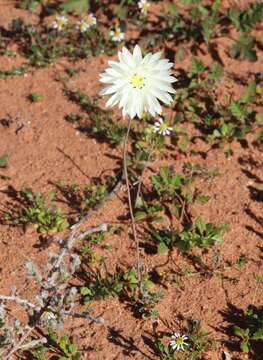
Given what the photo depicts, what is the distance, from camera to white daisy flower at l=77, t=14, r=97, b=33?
5573 millimetres

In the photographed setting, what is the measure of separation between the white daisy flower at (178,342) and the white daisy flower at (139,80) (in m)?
1.49

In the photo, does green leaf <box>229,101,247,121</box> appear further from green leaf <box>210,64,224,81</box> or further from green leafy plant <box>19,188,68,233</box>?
green leafy plant <box>19,188,68,233</box>

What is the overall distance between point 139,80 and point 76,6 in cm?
279

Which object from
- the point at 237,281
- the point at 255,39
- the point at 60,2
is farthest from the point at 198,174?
the point at 60,2

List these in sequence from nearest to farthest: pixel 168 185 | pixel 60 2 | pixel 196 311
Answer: pixel 196 311 → pixel 168 185 → pixel 60 2

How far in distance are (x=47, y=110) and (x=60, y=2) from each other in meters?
1.50

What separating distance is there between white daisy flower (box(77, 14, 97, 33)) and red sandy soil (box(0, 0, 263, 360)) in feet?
1.06

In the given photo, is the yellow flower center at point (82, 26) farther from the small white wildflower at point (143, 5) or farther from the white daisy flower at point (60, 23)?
the small white wildflower at point (143, 5)

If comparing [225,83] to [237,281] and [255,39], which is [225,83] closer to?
[255,39]

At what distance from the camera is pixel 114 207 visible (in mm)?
4594

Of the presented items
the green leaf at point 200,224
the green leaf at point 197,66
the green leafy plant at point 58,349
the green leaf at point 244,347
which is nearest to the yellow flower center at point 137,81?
the green leaf at point 200,224

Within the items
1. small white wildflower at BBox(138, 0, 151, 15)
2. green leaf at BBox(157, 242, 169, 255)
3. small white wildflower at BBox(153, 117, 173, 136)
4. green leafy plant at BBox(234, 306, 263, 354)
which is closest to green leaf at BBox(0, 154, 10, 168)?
small white wildflower at BBox(153, 117, 173, 136)

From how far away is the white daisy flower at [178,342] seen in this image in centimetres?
373

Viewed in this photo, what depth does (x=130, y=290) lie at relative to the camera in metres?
4.11
